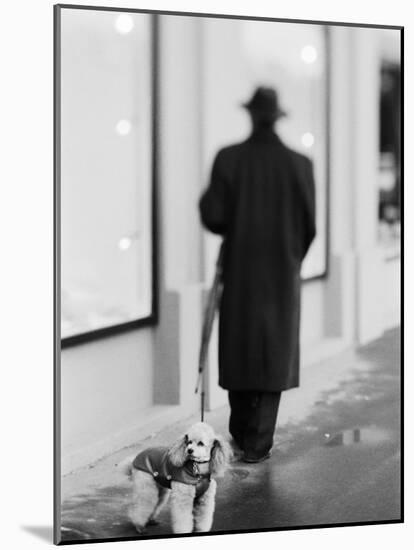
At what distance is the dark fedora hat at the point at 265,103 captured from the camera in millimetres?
5340

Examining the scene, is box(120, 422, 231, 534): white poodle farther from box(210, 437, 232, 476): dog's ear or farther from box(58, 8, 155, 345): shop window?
box(58, 8, 155, 345): shop window

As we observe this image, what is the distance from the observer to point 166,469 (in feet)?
17.1

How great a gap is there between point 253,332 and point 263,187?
0.60m

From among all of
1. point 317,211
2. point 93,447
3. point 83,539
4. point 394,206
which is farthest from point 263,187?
point 83,539

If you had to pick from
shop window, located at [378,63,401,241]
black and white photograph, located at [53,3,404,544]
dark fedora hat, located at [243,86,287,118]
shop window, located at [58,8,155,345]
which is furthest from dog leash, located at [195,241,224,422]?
shop window, located at [378,63,401,241]

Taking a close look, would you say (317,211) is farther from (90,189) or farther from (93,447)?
(93,447)

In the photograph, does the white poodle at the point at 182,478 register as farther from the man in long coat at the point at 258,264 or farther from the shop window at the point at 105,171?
the shop window at the point at 105,171

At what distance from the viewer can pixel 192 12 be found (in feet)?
17.2

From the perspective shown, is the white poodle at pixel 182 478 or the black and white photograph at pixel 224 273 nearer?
the black and white photograph at pixel 224 273

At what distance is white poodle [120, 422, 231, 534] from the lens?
5.17m

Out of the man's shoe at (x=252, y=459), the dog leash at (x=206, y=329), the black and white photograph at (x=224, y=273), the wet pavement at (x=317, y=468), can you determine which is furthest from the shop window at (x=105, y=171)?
the man's shoe at (x=252, y=459)

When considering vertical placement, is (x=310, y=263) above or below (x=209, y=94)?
below

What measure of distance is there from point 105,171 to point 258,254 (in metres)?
0.74

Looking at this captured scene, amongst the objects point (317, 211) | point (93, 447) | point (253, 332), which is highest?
point (317, 211)
